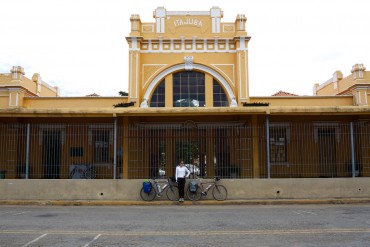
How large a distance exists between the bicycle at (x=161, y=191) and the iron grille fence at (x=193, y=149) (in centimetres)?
90

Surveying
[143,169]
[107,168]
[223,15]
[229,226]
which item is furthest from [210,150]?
[223,15]

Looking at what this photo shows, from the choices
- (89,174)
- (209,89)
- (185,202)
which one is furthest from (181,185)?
(209,89)

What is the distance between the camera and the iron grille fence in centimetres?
1511

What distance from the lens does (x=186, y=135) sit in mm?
15078

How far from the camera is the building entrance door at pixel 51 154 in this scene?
606 inches

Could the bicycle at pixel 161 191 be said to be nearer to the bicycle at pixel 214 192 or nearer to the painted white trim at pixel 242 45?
the bicycle at pixel 214 192

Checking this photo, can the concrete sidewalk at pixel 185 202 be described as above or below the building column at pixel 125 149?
below

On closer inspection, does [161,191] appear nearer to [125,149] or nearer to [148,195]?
[148,195]

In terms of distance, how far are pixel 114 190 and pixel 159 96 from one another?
25.8 ft

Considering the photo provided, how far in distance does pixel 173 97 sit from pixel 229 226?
504 inches

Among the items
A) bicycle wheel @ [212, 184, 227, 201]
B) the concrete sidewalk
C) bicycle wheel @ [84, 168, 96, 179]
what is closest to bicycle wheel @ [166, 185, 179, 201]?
the concrete sidewalk

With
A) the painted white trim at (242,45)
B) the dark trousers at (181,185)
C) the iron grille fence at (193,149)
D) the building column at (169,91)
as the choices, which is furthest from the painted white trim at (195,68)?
the dark trousers at (181,185)

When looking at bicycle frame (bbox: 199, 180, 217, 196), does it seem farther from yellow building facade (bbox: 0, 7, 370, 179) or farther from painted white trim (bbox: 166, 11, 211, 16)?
painted white trim (bbox: 166, 11, 211, 16)

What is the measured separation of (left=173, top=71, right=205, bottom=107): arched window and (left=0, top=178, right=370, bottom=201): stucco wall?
739 centimetres
